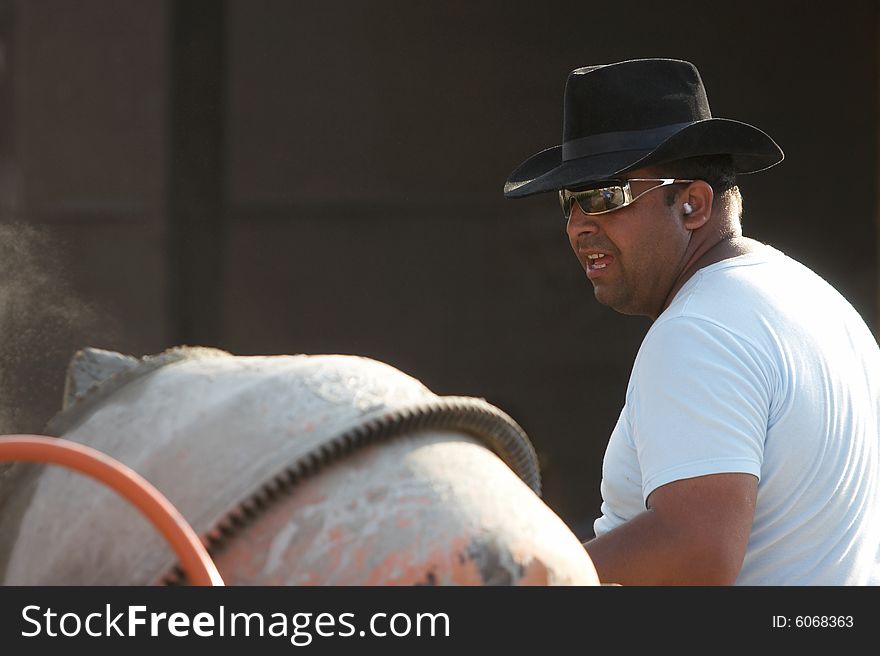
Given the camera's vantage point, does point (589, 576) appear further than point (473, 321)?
No

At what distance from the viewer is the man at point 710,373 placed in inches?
72.7

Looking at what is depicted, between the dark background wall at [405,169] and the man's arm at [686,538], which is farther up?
the dark background wall at [405,169]

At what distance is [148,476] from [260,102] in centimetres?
468

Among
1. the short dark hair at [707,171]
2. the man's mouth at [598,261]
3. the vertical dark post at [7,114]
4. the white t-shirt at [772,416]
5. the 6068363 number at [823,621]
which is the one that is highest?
the vertical dark post at [7,114]

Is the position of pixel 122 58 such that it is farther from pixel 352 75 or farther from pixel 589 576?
pixel 589 576

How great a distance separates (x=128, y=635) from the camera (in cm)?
123

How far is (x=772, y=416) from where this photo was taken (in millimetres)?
1934

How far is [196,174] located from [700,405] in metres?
4.20

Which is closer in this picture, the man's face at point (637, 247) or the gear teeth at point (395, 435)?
the gear teeth at point (395, 435)

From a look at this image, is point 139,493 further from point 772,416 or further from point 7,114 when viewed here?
point 7,114

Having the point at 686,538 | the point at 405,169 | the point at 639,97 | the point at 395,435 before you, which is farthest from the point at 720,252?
the point at 405,169

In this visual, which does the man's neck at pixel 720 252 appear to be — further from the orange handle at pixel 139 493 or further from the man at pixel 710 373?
the orange handle at pixel 139 493

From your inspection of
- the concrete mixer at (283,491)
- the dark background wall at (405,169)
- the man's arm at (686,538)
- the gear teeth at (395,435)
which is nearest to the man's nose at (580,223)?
the man's arm at (686,538)

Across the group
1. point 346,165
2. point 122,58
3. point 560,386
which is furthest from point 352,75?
point 560,386
